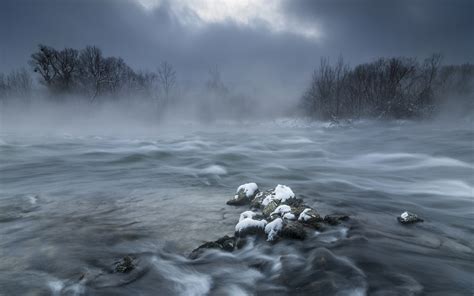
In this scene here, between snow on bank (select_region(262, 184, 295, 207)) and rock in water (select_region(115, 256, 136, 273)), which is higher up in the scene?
snow on bank (select_region(262, 184, 295, 207))

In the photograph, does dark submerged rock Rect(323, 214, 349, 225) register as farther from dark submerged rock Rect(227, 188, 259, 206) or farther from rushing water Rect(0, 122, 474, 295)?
dark submerged rock Rect(227, 188, 259, 206)

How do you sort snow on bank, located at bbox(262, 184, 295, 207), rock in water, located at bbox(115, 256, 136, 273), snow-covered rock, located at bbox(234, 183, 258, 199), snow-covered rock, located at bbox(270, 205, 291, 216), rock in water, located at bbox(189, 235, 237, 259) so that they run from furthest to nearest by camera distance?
snow-covered rock, located at bbox(234, 183, 258, 199)
snow on bank, located at bbox(262, 184, 295, 207)
snow-covered rock, located at bbox(270, 205, 291, 216)
rock in water, located at bbox(189, 235, 237, 259)
rock in water, located at bbox(115, 256, 136, 273)

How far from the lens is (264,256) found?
4.38 m

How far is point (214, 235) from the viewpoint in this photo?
17.0 feet

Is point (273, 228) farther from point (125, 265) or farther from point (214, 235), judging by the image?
point (125, 265)

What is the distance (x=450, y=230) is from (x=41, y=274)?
6760 mm

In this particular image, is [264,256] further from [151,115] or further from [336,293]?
[151,115]

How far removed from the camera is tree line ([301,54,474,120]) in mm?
46438

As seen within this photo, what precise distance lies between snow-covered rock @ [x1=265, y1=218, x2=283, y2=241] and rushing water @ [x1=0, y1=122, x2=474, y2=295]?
16cm

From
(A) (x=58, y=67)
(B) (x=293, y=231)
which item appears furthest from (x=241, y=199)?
(A) (x=58, y=67)

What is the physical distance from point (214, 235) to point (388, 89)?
172 feet

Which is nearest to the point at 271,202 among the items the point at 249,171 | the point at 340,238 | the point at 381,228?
the point at 340,238

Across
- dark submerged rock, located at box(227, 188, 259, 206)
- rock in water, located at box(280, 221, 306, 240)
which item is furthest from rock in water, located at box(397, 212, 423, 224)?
dark submerged rock, located at box(227, 188, 259, 206)

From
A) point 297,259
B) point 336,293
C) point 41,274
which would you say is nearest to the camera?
point 336,293
